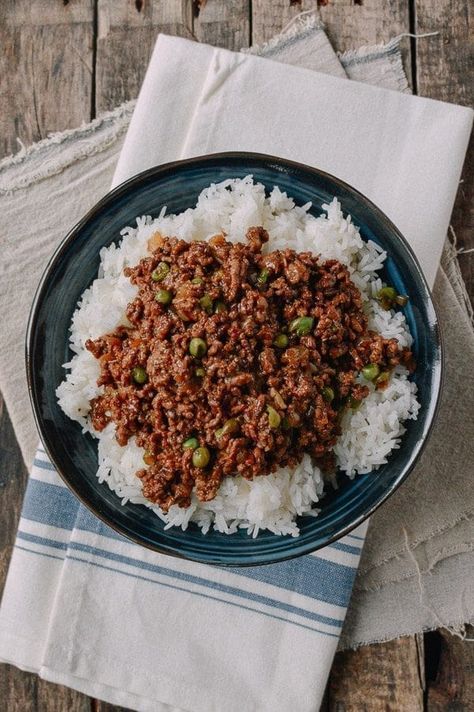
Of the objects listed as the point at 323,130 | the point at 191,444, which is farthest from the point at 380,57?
the point at 191,444

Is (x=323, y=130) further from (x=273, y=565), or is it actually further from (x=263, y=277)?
(x=273, y=565)

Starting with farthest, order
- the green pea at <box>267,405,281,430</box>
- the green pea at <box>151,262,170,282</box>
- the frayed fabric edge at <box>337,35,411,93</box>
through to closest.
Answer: the frayed fabric edge at <box>337,35,411,93</box>
the green pea at <box>151,262,170,282</box>
the green pea at <box>267,405,281,430</box>

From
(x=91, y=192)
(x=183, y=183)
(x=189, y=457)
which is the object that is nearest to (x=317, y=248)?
(x=183, y=183)

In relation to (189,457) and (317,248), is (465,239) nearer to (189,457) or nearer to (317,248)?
(317,248)

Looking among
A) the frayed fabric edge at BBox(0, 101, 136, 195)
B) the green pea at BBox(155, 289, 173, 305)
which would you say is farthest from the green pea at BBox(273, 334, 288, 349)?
the frayed fabric edge at BBox(0, 101, 136, 195)

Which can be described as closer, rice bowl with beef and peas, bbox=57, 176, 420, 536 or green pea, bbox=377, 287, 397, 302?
rice bowl with beef and peas, bbox=57, 176, 420, 536

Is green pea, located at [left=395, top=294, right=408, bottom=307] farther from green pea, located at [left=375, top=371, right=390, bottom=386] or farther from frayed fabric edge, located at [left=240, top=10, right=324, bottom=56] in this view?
frayed fabric edge, located at [left=240, top=10, right=324, bottom=56]
